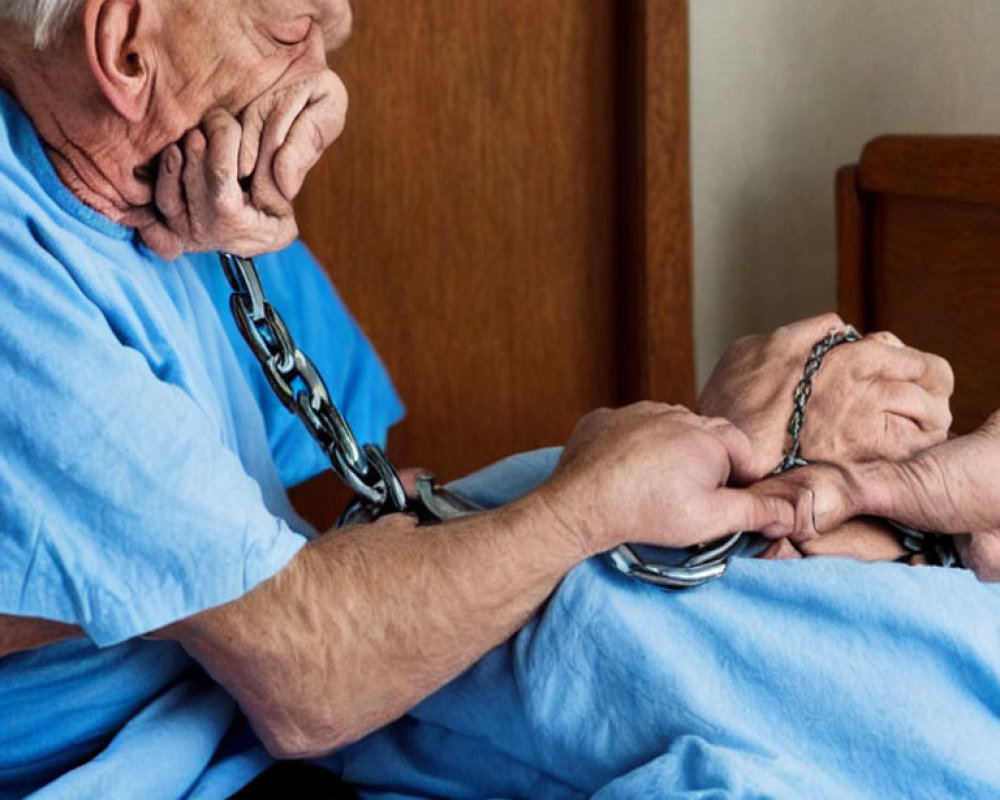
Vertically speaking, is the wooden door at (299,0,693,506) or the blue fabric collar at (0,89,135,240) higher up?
the blue fabric collar at (0,89,135,240)

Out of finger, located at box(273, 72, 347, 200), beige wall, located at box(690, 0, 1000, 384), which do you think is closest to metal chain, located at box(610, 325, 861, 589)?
finger, located at box(273, 72, 347, 200)

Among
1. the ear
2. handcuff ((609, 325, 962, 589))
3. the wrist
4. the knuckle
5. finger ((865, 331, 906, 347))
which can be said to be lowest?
handcuff ((609, 325, 962, 589))

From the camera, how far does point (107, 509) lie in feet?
2.54

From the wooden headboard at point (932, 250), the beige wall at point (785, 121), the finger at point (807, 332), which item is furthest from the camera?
the beige wall at point (785, 121)

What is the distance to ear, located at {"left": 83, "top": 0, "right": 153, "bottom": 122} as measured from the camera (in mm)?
853

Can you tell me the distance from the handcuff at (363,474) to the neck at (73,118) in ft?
0.36

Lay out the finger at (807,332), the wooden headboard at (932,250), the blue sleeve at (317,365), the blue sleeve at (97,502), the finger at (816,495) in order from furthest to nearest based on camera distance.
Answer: the wooden headboard at (932,250) < the blue sleeve at (317,365) < the finger at (807,332) < the finger at (816,495) < the blue sleeve at (97,502)

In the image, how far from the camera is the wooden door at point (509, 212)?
2.08 metres

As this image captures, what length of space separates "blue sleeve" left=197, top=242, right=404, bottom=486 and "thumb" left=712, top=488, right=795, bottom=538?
1.54 feet

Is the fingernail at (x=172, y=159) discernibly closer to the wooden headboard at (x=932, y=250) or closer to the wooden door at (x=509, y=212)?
the wooden headboard at (x=932, y=250)

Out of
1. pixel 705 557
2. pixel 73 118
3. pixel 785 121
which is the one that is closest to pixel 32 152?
pixel 73 118

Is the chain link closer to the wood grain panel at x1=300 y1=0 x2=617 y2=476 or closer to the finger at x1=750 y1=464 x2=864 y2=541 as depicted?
the finger at x1=750 y1=464 x2=864 y2=541

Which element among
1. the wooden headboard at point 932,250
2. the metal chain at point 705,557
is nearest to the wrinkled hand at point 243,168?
the metal chain at point 705,557

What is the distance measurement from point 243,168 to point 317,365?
0.41 m
